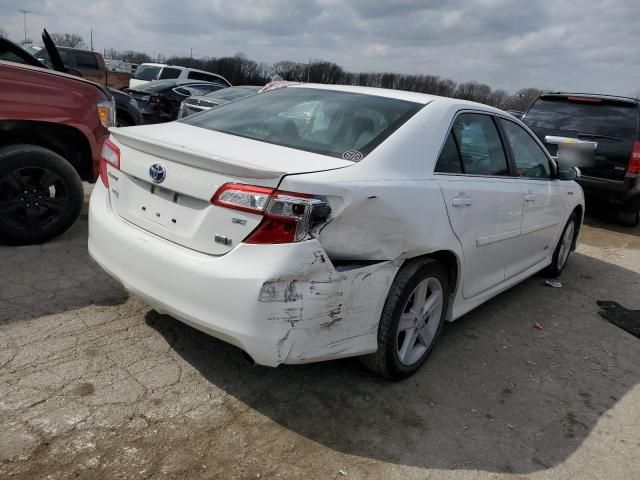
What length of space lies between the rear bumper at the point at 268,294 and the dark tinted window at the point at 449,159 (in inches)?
27.9

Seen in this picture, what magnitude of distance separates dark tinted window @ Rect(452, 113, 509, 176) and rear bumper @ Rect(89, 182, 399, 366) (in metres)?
1.05

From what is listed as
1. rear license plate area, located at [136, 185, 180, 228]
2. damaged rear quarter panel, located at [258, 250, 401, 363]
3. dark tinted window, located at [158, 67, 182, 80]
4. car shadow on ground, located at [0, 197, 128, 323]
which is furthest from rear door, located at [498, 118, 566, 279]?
dark tinted window, located at [158, 67, 182, 80]

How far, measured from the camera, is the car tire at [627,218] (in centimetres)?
828

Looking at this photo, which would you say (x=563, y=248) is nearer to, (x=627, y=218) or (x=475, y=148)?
(x=475, y=148)

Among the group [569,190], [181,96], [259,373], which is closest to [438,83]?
[181,96]

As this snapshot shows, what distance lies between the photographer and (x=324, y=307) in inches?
92.3

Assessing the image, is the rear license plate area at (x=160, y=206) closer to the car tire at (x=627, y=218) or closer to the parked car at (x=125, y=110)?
the parked car at (x=125, y=110)

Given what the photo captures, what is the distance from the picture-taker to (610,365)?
3627 mm

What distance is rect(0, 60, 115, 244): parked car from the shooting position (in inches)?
166

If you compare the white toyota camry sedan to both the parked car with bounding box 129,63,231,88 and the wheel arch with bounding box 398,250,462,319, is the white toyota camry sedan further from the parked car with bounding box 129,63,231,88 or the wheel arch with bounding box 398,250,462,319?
the parked car with bounding box 129,63,231,88

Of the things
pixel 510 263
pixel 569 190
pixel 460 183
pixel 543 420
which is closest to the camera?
pixel 543 420

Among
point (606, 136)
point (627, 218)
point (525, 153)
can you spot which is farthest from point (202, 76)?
point (525, 153)

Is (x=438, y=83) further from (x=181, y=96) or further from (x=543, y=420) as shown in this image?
(x=543, y=420)

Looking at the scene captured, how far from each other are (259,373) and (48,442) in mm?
1070
